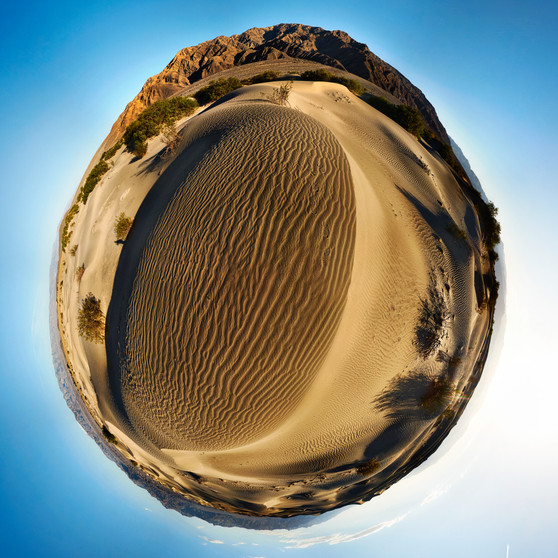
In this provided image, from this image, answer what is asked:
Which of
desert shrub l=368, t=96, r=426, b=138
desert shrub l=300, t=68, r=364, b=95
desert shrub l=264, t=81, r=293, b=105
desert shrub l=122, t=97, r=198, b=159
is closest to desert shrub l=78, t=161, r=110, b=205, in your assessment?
desert shrub l=122, t=97, r=198, b=159

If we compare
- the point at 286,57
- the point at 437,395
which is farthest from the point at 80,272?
the point at 286,57

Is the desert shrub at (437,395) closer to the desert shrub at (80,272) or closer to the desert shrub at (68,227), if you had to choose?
the desert shrub at (80,272)

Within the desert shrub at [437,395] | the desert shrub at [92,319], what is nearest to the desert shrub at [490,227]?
the desert shrub at [437,395]

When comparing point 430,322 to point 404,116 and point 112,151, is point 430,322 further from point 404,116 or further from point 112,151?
point 112,151

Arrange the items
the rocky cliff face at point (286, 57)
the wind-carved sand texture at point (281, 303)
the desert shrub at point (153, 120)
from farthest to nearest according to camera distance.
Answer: the rocky cliff face at point (286, 57), the desert shrub at point (153, 120), the wind-carved sand texture at point (281, 303)

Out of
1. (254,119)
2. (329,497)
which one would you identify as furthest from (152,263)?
(329,497)

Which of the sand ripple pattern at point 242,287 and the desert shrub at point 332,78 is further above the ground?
the desert shrub at point 332,78
